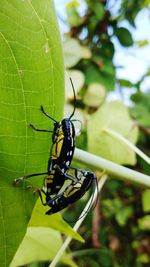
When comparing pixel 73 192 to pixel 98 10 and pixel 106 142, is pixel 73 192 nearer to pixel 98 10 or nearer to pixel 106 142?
pixel 106 142

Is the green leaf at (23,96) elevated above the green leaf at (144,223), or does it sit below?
above

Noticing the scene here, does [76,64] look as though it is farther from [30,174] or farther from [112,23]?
[30,174]

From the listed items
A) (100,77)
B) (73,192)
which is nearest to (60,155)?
(73,192)

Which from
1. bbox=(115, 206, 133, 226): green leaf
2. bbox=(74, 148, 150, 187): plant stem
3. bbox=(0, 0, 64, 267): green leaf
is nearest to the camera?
bbox=(0, 0, 64, 267): green leaf

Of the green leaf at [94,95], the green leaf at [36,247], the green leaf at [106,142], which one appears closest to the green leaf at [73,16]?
the green leaf at [94,95]

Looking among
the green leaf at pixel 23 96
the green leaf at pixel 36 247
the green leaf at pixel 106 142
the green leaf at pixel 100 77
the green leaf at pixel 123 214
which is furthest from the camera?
the green leaf at pixel 123 214

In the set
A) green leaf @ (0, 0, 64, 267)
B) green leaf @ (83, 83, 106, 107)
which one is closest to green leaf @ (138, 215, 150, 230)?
green leaf @ (83, 83, 106, 107)

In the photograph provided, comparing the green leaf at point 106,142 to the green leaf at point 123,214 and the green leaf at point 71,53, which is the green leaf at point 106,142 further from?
the green leaf at point 123,214

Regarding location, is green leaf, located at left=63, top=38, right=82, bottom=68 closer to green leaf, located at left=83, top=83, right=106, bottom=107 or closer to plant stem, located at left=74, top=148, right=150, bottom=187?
green leaf, located at left=83, top=83, right=106, bottom=107
